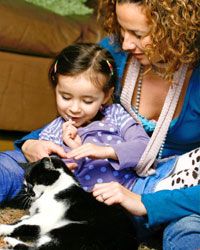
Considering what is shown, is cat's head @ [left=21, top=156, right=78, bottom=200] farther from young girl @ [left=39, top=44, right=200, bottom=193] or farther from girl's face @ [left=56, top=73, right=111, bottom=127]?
girl's face @ [left=56, top=73, right=111, bottom=127]

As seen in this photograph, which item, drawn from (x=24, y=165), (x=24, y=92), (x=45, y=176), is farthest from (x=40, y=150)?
(x=24, y=92)

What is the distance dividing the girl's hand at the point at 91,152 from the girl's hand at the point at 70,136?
0.08 meters

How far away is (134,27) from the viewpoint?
1.50 metres

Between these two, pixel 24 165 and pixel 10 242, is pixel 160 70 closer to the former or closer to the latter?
pixel 24 165

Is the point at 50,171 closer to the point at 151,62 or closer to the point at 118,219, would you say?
the point at 118,219

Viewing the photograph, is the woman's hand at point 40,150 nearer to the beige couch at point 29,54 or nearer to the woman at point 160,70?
the woman at point 160,70

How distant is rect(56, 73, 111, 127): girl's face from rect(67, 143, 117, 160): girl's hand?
15 centimetres

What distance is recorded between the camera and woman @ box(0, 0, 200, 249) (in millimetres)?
1488

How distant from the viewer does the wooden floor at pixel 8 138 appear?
2.32 m

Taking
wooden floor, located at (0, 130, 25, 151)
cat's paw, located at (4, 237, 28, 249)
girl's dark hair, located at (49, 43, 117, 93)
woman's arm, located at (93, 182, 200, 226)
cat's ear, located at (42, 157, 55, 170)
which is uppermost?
girl's dark hair, located at (49, 43, 117, 93)

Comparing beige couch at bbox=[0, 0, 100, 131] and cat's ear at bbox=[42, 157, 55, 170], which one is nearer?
cat's ear at bbox=[42, 157, 55, 170]

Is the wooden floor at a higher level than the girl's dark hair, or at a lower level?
lower

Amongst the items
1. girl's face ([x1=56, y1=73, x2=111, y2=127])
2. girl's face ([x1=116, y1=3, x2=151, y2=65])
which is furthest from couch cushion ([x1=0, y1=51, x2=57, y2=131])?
girl's face ([x1=116, y1=3, x2=151, y2=65])

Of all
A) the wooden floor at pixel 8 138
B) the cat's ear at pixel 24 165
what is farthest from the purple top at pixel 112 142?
the wooden floor at pixel 8 138
